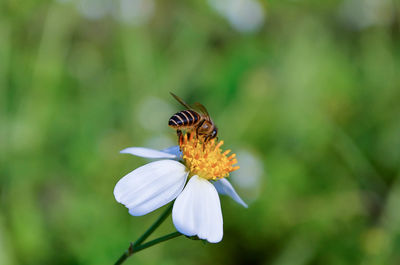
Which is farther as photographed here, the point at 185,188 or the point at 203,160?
the point at 203,160

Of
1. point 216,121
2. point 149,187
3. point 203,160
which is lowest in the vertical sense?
point 149,187

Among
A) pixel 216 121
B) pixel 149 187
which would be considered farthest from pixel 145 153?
pixel 216 121

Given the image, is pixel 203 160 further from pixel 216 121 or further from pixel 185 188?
pixel 216 121

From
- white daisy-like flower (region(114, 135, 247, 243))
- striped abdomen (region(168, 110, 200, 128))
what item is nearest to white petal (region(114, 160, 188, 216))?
white daisy-like flower (region(114, 135, 247, 243))

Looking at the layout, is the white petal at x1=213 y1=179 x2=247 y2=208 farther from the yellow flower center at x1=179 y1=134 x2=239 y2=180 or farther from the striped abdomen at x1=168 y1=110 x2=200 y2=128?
the striped abdomen at x1=168 y1=110 x2=200 y2=128

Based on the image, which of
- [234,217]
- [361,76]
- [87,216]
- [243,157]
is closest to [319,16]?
[361,76]
